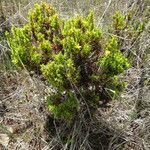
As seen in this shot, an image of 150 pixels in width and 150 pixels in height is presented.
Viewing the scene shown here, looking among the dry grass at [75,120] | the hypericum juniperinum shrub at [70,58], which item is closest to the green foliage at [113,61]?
the hypericum juniperinum shrub at [70,58]

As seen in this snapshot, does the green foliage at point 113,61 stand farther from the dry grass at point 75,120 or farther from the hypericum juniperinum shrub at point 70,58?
the dry grass at point 75,120

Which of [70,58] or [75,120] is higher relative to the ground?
[70,58]

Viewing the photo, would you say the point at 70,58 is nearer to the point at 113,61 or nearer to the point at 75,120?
the point at 113,61

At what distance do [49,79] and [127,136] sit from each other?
0.72 meters

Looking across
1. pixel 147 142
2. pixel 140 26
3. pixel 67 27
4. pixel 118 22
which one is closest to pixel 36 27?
pixel 67 27

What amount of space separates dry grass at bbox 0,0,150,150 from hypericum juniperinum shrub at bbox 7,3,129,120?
187 mm

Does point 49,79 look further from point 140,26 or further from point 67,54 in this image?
point 140,26

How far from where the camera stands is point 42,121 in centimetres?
300

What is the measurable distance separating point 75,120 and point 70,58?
1.74 ft

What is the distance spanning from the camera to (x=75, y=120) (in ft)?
9.30

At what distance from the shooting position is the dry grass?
2820 millimetres

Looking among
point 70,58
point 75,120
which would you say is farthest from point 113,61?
point 75,120

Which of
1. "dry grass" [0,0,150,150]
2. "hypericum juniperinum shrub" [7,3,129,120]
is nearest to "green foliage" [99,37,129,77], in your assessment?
"hypericum juniperinum shrub" [7,3,129,120]

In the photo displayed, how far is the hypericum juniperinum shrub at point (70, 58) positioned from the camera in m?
2.48
